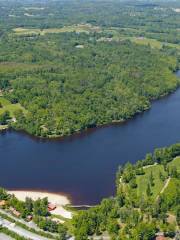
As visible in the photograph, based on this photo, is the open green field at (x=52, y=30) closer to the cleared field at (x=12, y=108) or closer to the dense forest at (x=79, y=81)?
the dense forest at (x=79, y=81)

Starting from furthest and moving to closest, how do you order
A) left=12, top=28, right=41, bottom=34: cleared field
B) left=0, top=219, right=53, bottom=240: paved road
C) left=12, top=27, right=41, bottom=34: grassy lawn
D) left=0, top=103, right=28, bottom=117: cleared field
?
1. left=12, top=27, right=41, bottom=34: grassy lawn
2. left=12, top=28, right=41, bottom=34: cleared field
3. left=0, top=103, right=28, bottom=117: cleared field
4. left=0, top=219, right=53, bottom=240: paved road

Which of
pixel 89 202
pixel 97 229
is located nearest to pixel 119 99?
pixel 89 202

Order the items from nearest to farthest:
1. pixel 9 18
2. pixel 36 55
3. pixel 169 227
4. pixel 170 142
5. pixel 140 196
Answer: pixel 169 227
pixel 140 196
pixel 170 142
pixel 36 55
pixel 9 18

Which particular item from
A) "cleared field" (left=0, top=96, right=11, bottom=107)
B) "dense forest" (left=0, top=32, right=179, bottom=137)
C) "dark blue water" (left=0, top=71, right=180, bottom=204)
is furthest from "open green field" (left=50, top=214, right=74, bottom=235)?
"cleared field" (left=0, top=96, right=11, bottom=107)

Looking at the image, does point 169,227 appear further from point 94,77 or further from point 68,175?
point 94,77

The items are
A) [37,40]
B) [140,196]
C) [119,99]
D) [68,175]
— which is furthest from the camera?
[37,40]

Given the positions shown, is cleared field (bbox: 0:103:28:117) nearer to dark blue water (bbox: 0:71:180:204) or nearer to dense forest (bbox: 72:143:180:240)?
dark blue water (bbox: 0:71:180:204)
